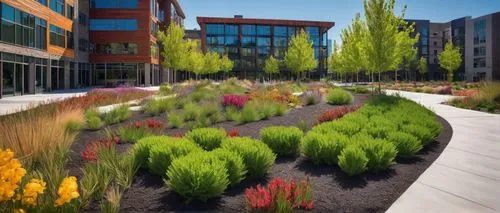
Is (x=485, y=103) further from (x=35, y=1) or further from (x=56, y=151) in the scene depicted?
(x=35, y=1)

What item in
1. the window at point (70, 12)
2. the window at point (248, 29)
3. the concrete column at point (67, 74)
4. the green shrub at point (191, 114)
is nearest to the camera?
the green shrub at point (191, 114)

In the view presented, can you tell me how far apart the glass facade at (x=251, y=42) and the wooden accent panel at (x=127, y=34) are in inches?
1547

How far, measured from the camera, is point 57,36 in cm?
3934

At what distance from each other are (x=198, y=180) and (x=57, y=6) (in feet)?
135

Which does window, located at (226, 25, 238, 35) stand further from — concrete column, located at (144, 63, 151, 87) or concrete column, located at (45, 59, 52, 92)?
concrete column, located at (45, 59, 52, 92)

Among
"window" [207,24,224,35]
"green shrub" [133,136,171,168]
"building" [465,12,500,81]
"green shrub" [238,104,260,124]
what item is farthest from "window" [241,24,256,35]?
"green shrub" [133,136,171,168]

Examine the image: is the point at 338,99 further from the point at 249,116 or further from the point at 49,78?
the point at 49,78

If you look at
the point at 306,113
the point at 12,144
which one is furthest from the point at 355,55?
the point at 12,144

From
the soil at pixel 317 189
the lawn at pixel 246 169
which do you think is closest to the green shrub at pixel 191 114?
the lawn at pixel 246 169

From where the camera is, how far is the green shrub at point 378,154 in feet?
21.3

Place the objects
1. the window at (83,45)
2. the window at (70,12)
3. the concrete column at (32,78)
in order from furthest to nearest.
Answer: the window at (83,45), the window at (70,12), the concrete column at (32,78)

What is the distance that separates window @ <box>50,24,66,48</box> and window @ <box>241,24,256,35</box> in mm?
52835

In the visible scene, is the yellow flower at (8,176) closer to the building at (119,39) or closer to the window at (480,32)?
the building at (119,39)

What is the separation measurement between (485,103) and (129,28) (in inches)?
1667
